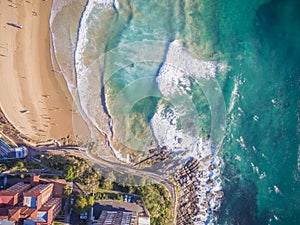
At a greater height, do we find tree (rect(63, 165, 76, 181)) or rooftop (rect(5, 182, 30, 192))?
tree (rect(63, 165, 76, 181))

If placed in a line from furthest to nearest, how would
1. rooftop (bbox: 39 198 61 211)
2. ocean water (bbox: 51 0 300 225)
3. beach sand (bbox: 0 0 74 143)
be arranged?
1. ocean water (bbox: 51 0 300 225)
2. beach sand (bbox: 0 0 74 143)
3. rooftop (bbox: 39 198 61 211)

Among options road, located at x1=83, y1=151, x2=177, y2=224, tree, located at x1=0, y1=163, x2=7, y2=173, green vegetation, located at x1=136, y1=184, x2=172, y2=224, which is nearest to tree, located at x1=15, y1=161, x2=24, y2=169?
tree, located at x1=0, y1=163, x2=7, y2=173

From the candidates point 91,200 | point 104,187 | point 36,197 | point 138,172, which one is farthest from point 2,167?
point 138,172

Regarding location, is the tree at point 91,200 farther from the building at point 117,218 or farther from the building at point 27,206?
the building at point 27,206

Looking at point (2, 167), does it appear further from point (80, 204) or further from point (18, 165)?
point (80, 204)

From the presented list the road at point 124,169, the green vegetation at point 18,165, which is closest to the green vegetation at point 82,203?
the road at point 124,169

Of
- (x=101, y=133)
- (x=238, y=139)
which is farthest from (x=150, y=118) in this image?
(x=238, y=139)

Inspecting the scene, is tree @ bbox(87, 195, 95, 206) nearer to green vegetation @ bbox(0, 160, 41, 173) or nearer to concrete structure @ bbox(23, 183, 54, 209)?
concrete structure @ bbox(23, 183, 54, 209)
